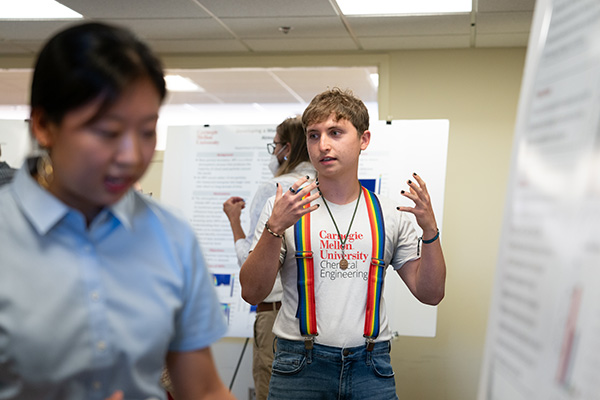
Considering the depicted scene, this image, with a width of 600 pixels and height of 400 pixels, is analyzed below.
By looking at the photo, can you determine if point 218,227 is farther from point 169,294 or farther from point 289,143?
point 169,294

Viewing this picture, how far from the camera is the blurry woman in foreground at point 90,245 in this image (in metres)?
0.86

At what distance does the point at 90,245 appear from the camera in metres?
0.96

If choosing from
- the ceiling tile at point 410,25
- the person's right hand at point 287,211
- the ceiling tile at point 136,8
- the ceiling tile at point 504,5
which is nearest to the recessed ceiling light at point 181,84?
the ceiling tile at point 136,8

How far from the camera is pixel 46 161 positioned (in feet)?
3.13

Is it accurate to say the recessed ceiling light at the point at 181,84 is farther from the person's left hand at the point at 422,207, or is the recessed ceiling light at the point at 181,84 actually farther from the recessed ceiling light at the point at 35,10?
the person's left hand at the point at 422,207

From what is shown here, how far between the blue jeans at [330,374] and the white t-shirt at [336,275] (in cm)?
3

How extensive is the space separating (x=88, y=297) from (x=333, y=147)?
1242 mm

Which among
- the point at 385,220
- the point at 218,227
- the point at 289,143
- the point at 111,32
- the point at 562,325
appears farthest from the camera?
the point at 218,227

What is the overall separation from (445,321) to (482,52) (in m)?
1.90

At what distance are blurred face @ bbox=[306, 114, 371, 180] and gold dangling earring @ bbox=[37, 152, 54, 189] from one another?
3.87 feet

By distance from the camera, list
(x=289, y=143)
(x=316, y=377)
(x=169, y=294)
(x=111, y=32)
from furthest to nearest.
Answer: (x=289, y=143), (x=316, y=377), (x=169, y=294), (x=111, y=32)

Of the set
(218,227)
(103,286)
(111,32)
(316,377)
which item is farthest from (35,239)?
(218,227)

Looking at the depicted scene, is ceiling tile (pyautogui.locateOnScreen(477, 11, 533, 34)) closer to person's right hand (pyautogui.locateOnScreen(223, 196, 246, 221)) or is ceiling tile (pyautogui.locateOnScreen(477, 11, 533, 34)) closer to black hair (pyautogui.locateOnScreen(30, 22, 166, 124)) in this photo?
person's right hand (pyautogui.locateOnScreen(223, 196, 246, 221))

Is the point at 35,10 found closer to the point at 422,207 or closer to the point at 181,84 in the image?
the point at 181,84
